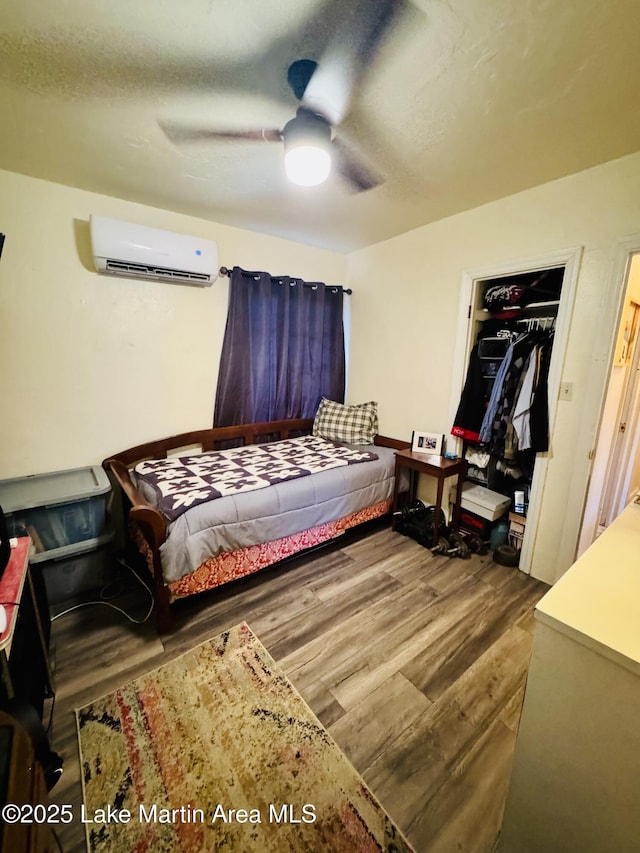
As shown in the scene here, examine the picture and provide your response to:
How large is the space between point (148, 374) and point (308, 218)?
1.69 meters

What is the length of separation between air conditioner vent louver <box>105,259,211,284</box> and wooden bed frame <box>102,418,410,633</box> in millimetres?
1189

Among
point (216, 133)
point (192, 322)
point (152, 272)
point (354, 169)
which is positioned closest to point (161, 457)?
point (192, 322)

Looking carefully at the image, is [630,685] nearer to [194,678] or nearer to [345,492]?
[194,678]

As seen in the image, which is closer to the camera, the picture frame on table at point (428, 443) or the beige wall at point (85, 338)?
the beige wall at point (85, 338)

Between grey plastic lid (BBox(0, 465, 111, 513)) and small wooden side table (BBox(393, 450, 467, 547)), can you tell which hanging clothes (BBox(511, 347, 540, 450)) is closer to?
small wooden side table (BBox(393, 450, 467, 547))

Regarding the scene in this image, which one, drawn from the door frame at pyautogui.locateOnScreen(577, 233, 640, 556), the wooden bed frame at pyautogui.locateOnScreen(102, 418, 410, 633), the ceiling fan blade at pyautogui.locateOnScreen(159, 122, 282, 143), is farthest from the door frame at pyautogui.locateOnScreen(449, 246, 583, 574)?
the ceiling fan blade at pyautogui.locateOnScreen(159, 122, 282, 143)

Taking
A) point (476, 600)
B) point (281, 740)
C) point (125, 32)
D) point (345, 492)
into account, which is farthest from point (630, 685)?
point (125, 32)

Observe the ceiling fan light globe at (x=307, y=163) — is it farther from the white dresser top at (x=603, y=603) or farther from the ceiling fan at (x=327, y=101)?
the white dresser top at (x=603, y=603)

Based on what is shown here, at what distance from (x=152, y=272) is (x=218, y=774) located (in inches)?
106

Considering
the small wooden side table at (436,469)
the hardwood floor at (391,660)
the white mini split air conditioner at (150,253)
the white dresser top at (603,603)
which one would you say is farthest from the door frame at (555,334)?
the white mini split air conditioner at (150,253)

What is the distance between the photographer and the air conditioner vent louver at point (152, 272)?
2225 millimetres

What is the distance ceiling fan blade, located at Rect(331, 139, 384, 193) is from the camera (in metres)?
1.70

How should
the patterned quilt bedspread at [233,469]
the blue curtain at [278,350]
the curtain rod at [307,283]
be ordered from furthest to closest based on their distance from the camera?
the blue curtain at [278,350] < the curtain rod at [307,283] < the patterned quilt bedspread at [233,469]

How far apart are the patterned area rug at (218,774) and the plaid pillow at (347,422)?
2.06 m
